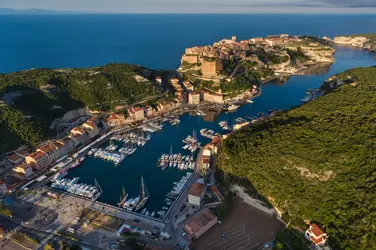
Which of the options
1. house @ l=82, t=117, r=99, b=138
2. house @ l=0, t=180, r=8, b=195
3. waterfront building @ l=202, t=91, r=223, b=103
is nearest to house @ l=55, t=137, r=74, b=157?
house @ l=82, t=117, r=99, b=138

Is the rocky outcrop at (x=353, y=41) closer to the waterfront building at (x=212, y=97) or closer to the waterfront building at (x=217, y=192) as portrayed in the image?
the waterfront building at (x=212, y=97)

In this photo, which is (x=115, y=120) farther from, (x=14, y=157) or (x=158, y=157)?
(x=14, y=157)

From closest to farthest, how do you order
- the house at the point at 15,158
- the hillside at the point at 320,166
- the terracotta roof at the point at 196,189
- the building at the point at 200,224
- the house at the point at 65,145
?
the hillside at the point at 320,166 < the building at the point at 200,224 < the terracotta roof at the point at 196,189 < the house at the point at 15,158 < the house at the point at 65,145

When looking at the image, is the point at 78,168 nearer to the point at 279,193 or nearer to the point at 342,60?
the point at 279,193

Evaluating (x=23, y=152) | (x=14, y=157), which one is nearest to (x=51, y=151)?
(x=23, y=152)

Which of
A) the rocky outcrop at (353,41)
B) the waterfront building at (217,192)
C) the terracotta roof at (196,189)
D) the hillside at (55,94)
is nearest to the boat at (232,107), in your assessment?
the hillside at (55,94)

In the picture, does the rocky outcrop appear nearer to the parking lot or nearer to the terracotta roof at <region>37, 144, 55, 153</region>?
the parking lot
